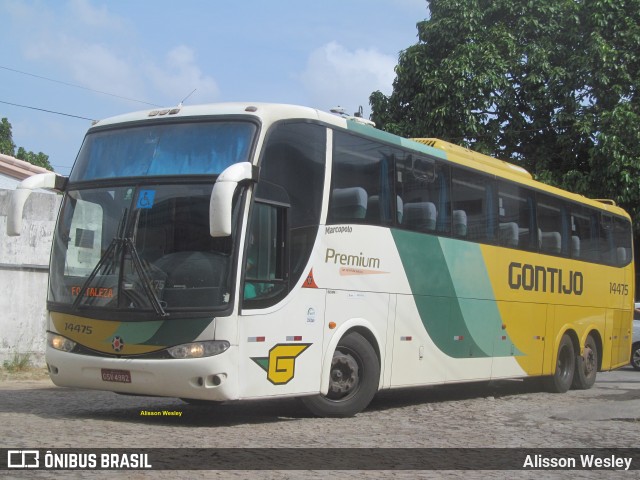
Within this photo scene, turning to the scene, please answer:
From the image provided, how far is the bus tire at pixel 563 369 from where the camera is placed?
1546cm

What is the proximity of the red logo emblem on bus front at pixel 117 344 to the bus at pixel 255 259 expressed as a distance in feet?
0.11

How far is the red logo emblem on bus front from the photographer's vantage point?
886cm

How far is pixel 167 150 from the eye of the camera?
9281mm

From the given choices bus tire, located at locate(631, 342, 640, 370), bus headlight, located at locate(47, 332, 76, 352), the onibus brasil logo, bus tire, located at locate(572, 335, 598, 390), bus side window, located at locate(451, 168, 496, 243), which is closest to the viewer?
the onibus brasil logo

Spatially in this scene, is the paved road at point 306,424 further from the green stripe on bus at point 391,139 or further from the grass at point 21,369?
the green stripe on bus at point 391,139

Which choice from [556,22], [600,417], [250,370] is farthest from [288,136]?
[556,22]

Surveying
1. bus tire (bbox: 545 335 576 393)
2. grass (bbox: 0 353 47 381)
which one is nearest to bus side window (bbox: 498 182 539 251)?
bus tire (bbox: 545 335 576 393)

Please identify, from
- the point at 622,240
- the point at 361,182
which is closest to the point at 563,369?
the point at 622,240

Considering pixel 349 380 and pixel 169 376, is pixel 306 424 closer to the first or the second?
pixel 349 380

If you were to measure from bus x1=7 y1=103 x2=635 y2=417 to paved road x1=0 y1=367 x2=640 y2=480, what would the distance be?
42cm

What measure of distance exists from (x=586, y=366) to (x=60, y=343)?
34.6 feet

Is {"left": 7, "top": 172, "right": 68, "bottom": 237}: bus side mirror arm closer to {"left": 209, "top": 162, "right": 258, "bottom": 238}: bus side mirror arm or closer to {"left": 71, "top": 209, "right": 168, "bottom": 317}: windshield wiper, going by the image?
{"left": 71, "top": 209, "right": 168, "bottom": 317}: windshield wiper

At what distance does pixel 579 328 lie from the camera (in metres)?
16.2

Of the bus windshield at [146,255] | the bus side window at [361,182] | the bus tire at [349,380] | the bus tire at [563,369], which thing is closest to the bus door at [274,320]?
the bus windshield at [146,255]
